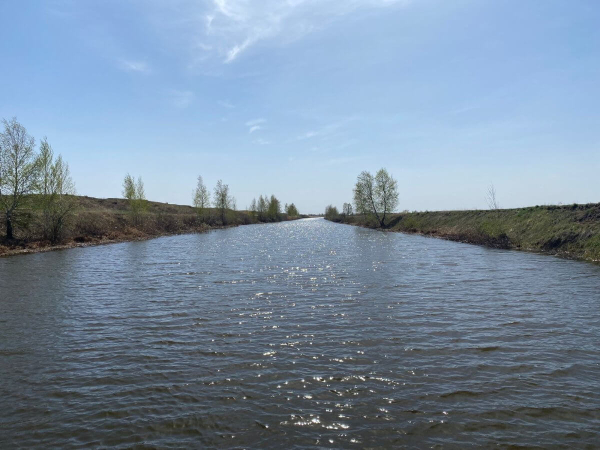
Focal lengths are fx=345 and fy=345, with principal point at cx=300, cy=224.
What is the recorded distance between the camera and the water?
20.3 ft

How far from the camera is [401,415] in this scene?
259 inches

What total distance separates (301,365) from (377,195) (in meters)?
74.9

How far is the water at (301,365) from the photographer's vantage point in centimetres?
620

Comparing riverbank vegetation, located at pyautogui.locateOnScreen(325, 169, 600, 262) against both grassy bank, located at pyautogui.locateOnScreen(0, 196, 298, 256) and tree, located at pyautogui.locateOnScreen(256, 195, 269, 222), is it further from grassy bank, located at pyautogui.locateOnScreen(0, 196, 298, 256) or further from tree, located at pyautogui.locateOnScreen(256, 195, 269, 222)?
tree, located at pyautogui.locateOnScreen(256, 195, 269, 222)

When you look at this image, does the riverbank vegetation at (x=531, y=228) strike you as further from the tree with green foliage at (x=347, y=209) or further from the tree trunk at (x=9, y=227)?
the tree with green foliage at (x=347, y=209)

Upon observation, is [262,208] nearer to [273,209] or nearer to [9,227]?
[273,209]

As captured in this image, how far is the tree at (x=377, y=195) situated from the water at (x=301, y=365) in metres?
61.9

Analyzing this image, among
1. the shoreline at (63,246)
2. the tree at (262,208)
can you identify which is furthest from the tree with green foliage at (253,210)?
the shoreline at (63,246)

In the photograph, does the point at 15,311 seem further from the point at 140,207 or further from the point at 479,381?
the point at 140,207

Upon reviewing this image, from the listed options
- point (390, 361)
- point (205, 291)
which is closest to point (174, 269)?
point (205, 291)

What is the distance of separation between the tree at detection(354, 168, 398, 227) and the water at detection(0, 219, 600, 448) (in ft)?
203

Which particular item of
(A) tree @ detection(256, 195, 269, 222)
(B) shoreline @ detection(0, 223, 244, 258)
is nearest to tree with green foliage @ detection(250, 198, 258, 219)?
(A) tree @ detection(256, 195, 269, 222)

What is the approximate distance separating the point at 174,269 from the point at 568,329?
2255cm

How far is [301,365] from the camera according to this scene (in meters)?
8.80
